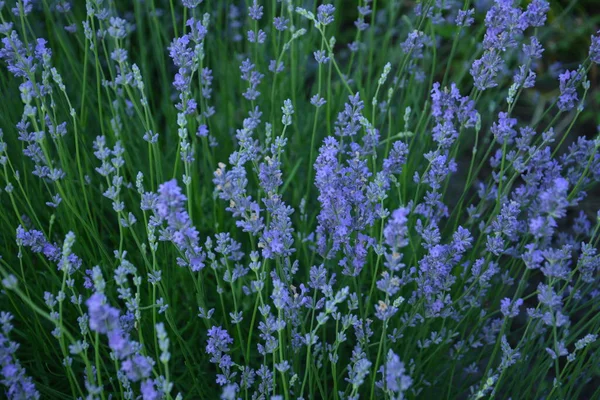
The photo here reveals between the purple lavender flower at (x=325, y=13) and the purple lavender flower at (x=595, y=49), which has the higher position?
the purple lavender flower at (x=325, y=13)

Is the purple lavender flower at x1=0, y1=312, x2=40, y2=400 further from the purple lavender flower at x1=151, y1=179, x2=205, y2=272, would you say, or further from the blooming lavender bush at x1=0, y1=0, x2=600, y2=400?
the purple lavender flower at x1=151, y1=179, x2=205, y2=272

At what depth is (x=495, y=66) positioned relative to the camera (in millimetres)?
1903

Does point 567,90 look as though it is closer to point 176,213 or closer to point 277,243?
point 277,243

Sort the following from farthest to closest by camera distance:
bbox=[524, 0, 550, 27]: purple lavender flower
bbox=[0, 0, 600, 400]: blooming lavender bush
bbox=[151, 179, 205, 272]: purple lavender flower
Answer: bbox=[524, 0, 550, 27]: purple lavender flower → bbox=[0, 0, 600, 400]: blooming lavender bush → bbox=[151, 179, 205, 272]: purple lavender flower

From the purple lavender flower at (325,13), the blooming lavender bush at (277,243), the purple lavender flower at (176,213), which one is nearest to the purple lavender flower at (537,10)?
the blooming lavender bush at (277,243)

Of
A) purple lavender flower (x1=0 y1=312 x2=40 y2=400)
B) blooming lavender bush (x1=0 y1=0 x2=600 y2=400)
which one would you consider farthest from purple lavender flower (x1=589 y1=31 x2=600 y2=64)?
purple lavender flower (x1=0 y1=312 x2=40 y2=400)

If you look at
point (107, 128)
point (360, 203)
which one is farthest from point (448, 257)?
point (107, 128)

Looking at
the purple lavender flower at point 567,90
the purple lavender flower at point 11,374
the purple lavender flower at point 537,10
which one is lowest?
the purple lavender flower at point 11,374

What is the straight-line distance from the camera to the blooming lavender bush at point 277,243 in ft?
5.23

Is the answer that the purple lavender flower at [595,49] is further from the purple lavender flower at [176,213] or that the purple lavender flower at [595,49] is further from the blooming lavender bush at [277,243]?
the purple lavender flower at [176,213]

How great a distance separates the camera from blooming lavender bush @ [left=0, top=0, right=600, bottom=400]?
1.59 metres

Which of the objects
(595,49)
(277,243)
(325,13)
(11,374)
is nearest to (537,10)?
Result: (595,49)

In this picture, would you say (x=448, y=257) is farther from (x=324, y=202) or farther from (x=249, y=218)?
(x=249, y=218)

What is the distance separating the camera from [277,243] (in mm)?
1597
